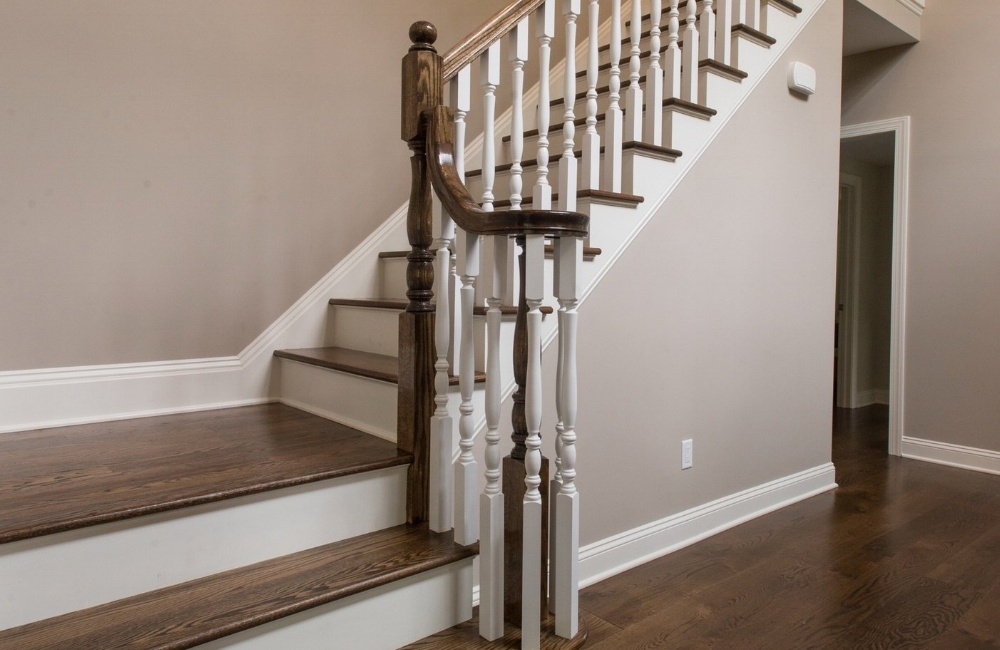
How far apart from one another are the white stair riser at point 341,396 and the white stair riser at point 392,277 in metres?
0.56

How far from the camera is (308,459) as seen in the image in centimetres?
185

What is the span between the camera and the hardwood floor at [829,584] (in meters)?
1.96

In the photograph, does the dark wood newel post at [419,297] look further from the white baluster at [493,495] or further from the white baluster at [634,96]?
the white baluster at [634,96]

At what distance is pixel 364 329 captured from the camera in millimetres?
2686

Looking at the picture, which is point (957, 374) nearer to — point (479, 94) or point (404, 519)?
point (479, 94)

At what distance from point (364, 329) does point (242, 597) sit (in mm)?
1328

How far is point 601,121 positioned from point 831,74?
4.45 feet

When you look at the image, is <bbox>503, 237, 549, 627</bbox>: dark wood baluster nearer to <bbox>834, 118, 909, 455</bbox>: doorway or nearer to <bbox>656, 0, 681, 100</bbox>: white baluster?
<bbox>656, 0, 681, 100</bbox>: white baluster

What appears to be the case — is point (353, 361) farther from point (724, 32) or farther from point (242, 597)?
point (724, 32)

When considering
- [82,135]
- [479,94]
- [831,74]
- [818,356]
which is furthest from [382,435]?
[831,74]

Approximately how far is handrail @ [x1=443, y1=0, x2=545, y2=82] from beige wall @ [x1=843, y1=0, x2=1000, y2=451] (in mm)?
2974

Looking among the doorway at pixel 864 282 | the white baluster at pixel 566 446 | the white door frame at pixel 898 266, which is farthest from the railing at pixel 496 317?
the doorway at pixel 864 282

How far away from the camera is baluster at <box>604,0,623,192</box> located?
7.58 feet

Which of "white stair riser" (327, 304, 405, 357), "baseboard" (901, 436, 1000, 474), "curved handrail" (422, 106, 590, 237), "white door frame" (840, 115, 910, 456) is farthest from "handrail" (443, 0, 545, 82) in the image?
"baseboard" (901, 436, 1000, 474)
